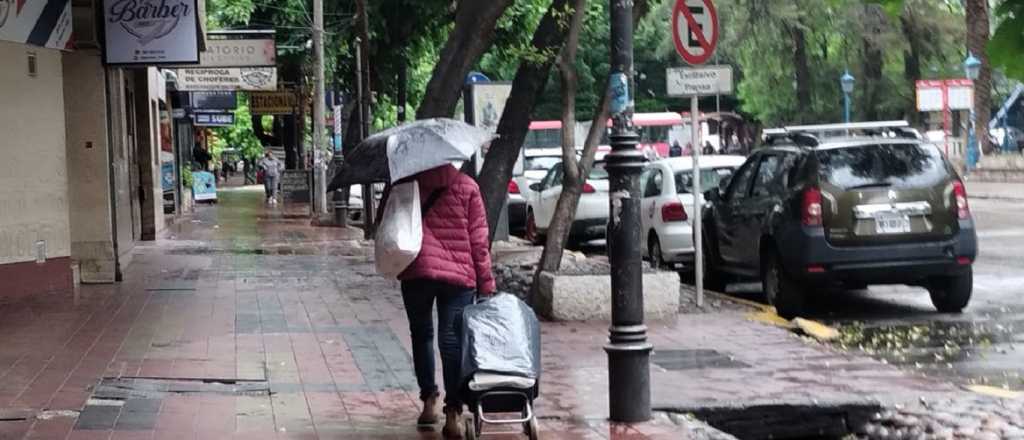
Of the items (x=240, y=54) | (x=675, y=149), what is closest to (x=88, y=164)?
(x=240, y=54)

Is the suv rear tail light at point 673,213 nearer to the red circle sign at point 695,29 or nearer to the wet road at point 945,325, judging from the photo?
the wet road at point 945,325

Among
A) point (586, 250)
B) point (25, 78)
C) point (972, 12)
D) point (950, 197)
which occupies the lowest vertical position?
point (586, 250)

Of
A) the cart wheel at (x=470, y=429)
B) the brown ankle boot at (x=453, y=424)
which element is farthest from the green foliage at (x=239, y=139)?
the cart wheel at (x=470, y=429)

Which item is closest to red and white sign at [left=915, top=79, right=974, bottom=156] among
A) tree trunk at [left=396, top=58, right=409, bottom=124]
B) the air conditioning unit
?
tree trunk at [left=396, top=58, right=409, bottom=124]

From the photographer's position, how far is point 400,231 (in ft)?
23.0

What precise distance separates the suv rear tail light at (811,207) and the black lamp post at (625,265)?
450cm

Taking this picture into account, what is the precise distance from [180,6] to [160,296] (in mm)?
3534

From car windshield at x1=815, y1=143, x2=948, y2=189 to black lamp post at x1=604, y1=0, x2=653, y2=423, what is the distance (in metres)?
4.71

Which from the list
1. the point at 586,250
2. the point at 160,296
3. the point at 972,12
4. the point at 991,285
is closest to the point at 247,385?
the point at 160,296

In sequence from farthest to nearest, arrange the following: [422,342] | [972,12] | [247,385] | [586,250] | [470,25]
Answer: [972,12] → [586,250] → [470,25] → [247,385] → [422,342]

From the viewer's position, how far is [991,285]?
46.4 ft

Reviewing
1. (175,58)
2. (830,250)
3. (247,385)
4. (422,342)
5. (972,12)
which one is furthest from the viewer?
(972,12)

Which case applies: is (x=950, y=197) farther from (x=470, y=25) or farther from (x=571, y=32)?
(x=470, y=25)

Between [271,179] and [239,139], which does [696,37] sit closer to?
[271,179]
